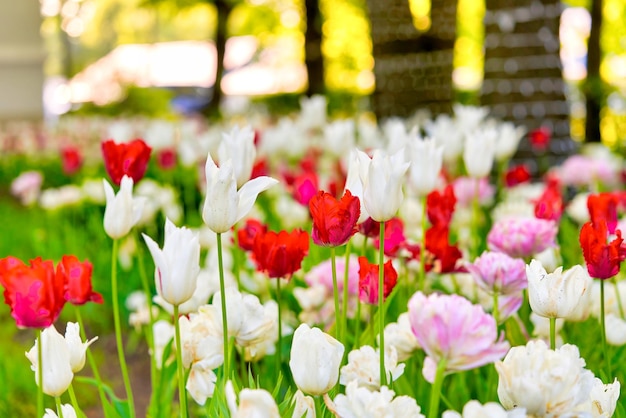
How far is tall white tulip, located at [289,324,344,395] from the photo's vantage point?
1113 mm

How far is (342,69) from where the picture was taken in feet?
57.7

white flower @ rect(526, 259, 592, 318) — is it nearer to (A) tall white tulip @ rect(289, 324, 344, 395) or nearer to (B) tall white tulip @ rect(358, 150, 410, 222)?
(B) tall white tulip @ rect(358, 150, 410, 222)

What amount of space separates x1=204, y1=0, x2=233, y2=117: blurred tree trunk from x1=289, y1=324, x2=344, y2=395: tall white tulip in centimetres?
1395

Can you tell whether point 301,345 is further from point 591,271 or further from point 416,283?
point 416,283

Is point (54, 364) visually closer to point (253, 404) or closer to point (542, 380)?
point (253, 404)

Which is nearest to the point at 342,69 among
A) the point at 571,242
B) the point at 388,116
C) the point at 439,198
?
the point at 388,116

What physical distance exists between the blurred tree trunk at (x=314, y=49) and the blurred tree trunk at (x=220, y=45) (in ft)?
8.80

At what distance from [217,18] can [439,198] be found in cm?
1450

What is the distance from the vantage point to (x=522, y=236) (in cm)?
184

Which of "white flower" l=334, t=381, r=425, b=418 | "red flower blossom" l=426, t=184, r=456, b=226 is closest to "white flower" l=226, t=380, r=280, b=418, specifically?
"white flower" l=334, t=381, r=425, b=418

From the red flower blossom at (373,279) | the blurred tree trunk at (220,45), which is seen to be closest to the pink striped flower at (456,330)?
the red flower blossom at (373,279)

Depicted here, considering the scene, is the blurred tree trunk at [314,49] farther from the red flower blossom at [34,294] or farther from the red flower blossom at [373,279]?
the red flower blossom at [34,294]

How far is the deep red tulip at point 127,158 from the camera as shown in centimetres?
180

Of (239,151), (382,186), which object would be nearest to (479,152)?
(239,151)
